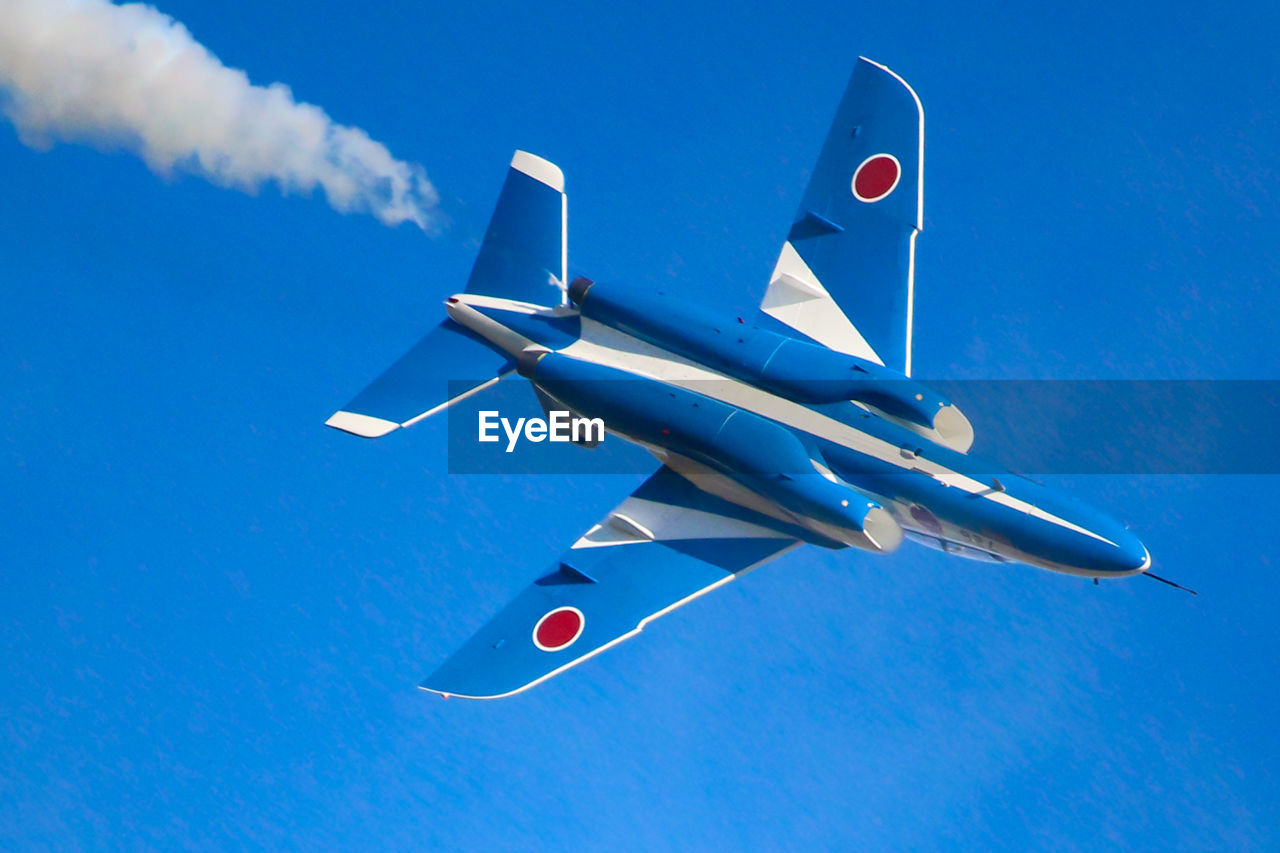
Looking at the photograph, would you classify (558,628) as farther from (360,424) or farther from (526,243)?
(526,243)

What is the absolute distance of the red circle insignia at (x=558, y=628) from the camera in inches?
1122

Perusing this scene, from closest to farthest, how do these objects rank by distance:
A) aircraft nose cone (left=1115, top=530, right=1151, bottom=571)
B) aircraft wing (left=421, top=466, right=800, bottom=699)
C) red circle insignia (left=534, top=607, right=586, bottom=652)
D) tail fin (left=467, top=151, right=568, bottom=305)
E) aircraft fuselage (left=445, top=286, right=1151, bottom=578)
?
1. aircraft nose cone (left=1115, top=530, right=1151, bottom=571)
2. aircraft fuselage (left=445, top=286, right=1151, bottom=578)
3. aircraft wing (left=421, top=466, right=800, bottom=699)
4. red circle insignia (left=534, top=607, right=586, bottom=652)
5. tail fin (left=467, top=151, right=568, bottom=305)

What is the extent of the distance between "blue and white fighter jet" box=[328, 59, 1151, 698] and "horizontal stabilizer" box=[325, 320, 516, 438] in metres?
0.05

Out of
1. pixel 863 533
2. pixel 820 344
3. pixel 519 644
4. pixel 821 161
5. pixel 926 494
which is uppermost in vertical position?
pixel 821 161

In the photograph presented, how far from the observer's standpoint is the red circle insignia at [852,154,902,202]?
32.8 m

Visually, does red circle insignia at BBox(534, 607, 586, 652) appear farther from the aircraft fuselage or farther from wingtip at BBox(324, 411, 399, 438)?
wingtip at BBox(324, 411, 399, 438)

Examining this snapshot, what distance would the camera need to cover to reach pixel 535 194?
32031mm

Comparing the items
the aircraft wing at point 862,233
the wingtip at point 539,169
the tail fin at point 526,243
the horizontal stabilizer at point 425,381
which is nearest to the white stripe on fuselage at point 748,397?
the tail fin at point 526,243

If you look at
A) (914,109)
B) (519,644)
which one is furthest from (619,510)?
(914,109)

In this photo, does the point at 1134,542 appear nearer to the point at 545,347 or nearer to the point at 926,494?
the point at 926,494

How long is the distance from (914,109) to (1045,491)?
473 inches

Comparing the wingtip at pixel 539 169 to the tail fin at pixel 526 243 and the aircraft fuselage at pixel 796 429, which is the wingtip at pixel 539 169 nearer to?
the tail fin at pixel 526 243

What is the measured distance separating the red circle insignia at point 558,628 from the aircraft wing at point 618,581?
25 millimetres

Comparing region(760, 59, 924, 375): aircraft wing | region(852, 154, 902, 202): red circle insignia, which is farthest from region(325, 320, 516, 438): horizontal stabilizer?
region(852, 154, 902, 202): red circle insignia
